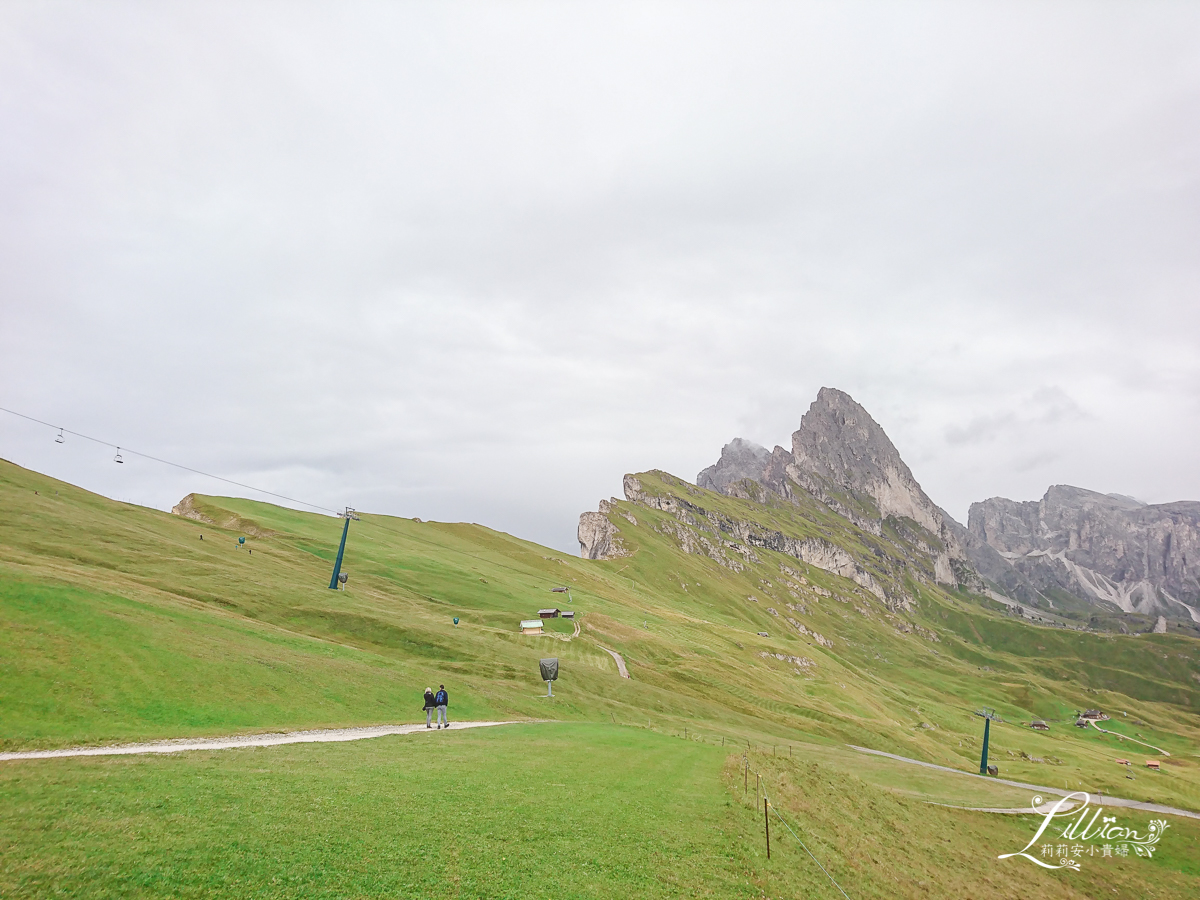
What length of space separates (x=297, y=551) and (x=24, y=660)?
78.5 metres

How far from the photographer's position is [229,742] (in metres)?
32.8

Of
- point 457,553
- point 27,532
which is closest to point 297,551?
Result: point 27,532

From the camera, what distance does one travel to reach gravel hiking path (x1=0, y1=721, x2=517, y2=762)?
83.7ft

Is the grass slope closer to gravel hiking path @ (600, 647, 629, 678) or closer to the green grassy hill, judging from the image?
the green grassy hill

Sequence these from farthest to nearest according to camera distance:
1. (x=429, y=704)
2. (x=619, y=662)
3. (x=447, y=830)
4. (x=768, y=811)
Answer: (x=619, y=662)
(x=429, y=704)
(x=768, y=811)
(x=447, y=830)

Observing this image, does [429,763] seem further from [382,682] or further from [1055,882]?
[1055,882]

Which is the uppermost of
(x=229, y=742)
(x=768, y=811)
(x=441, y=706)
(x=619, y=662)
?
(x=768, y=811)

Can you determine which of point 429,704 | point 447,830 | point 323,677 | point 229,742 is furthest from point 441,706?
point 447,830

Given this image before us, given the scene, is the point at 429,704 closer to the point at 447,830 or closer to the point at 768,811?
the point at 447,830

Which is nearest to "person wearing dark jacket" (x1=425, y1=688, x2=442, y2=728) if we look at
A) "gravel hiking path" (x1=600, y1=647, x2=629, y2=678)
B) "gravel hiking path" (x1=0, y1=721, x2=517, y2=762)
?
"gravel hiking path" (x1=0, y1=721, x2=517, y2=762)

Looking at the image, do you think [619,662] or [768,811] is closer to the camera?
[768,811]

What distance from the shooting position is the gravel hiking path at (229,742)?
83.7ft

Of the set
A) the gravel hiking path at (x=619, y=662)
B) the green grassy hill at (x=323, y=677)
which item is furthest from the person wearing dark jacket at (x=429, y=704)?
the gravel hiking path at (x=619, y=662)

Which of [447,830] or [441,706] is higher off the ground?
[447,830]
